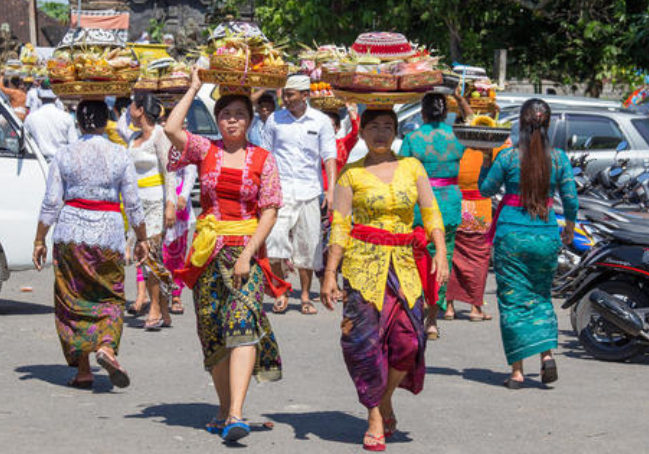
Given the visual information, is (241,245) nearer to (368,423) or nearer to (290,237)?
(368,423)

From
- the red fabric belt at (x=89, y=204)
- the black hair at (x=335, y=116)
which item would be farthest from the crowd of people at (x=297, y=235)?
the black hair at (x=335, y=116)

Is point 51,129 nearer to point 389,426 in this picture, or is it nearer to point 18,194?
point 18,194

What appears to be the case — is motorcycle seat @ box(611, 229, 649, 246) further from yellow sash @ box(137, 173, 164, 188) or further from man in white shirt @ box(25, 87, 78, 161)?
man in white shirt @ box(25, 87, 78, 161)

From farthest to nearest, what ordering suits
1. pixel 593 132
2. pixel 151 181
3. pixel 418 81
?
pixel 593 132
pixel 151 181
pixel 418 81

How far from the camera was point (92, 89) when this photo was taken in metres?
8.23

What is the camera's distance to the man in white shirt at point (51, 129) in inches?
593

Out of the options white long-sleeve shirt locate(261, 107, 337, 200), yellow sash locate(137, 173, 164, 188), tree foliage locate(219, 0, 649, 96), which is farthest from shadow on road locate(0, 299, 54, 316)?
tree foliage locate(219, 0, 649, 96)

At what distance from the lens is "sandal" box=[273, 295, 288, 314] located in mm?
10980

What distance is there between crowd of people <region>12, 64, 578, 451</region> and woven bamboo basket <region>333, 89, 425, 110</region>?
0.07 meters

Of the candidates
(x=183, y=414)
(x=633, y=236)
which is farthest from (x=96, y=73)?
(x=633, y=236)

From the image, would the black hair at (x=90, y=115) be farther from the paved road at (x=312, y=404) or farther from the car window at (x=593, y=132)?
the car window at (x=593, y=132)

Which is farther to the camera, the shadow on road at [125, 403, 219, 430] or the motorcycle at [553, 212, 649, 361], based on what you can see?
the motorcycle at [553, 212, 649, 361]

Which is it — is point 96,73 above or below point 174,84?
above

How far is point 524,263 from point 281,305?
3.20 metres
